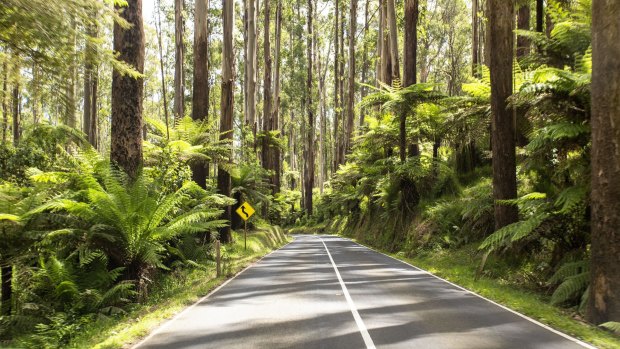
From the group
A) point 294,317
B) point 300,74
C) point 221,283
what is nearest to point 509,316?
point 294,317

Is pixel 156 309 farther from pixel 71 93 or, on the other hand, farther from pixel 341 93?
pixel 341 93

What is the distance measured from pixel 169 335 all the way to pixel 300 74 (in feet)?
158

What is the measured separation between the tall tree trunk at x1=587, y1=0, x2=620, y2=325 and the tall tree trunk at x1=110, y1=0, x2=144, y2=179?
8.84m

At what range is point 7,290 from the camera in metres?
9.05

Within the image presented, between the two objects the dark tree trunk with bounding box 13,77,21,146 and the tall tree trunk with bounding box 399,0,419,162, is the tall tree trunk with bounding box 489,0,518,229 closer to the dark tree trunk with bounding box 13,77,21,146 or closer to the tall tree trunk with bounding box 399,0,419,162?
the tall tree trunk with bounding box 399,0,419,162

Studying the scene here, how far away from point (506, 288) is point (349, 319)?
4873mm

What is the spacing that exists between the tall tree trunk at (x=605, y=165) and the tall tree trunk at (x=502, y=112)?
486 cm

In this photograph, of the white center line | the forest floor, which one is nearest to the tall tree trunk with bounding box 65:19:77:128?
the white center line

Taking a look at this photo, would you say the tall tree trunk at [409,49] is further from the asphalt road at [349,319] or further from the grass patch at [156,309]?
the asphalt road at [349,319]

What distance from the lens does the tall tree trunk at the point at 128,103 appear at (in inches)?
422

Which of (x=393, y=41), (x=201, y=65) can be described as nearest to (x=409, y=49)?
(x=393, y=41)

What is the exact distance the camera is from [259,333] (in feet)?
21.8

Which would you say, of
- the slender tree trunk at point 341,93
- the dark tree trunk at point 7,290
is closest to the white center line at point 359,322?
the dark tree trunk at point 7,290

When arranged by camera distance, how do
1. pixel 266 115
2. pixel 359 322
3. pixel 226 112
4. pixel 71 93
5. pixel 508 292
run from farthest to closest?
pixel 266 115 → pixel 226 112 → pixel 508 292 → pixel 359 322 → pixel 71 93
